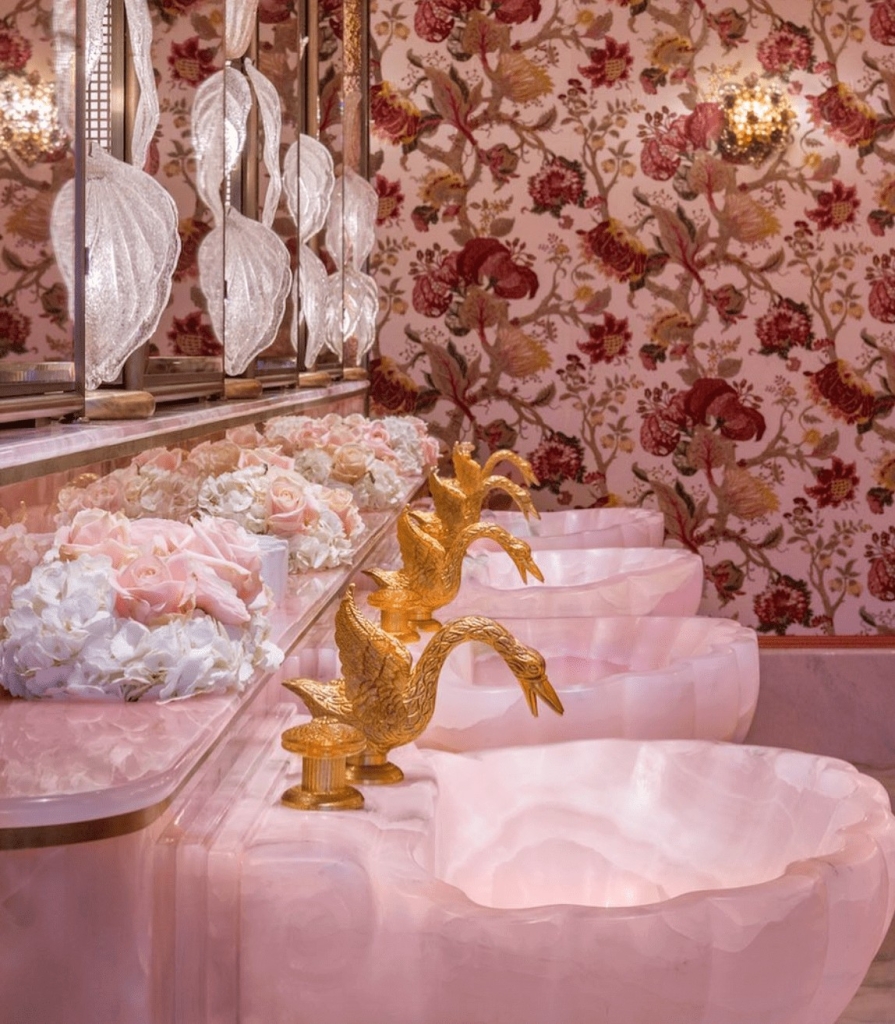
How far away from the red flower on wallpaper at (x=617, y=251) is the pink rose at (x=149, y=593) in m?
2.64

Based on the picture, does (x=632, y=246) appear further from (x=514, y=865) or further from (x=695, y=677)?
(x=514, y=865)

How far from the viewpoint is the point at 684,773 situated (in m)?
1.18

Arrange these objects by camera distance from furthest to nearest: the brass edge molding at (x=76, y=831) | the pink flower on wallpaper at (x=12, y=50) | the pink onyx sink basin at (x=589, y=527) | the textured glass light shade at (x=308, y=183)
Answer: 1. the pink onyx sink basin at (x=589, y=527)
2. the textured glass light shade at (x=308, y=183)
3. the pink flower on wallpaper at (x=12, y=50)
4. the brass edge molding at (x=76, y=831)

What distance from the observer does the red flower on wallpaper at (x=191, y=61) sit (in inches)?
54.6

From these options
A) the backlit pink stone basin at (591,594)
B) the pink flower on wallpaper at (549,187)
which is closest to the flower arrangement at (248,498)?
the backlit pink stone basin at (591,594)

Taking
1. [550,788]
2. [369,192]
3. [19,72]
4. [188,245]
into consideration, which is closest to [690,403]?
[369,192]

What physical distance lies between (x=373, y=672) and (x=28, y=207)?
15.5 inches

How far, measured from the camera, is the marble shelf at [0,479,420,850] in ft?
2.02

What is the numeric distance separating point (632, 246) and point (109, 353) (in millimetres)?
2356

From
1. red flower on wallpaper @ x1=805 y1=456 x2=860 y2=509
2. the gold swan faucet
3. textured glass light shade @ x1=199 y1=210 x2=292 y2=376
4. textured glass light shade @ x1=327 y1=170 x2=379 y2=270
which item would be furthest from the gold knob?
red flower on wallpaper @ x1=805 y1=456 x2=860 y2=509

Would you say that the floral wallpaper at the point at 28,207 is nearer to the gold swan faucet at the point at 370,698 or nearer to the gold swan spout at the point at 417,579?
the gold swan faucet at the point at 370,698

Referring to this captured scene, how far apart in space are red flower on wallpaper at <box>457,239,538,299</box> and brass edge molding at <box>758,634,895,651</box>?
3.40ft

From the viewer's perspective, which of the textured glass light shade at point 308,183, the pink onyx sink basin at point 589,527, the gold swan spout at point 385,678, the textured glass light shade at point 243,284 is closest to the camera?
the gold swan spout at point 385,678

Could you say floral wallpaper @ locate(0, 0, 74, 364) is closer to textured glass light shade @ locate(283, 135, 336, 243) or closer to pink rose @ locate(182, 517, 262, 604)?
pink rose @ locate(182, 517, 262, 604)
